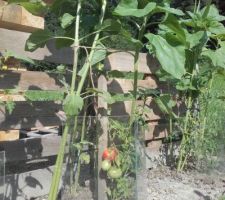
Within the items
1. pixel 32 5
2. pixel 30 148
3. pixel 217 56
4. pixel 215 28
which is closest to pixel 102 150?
pixel 30 148

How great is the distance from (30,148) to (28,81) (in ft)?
1.48

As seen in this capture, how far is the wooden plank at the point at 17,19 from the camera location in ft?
9.33

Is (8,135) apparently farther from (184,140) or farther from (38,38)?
(184,140)

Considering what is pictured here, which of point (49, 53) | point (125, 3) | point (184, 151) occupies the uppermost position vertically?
point (125, 3)

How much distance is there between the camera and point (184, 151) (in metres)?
4.31

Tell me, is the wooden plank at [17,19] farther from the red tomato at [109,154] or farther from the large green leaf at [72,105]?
the red tomato at [109,154]

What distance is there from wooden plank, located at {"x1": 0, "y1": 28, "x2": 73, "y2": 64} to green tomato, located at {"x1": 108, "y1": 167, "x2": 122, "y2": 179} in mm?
865

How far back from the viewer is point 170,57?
257 cm

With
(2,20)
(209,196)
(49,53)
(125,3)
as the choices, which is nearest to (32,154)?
(49,53)

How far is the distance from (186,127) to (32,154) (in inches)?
67.0

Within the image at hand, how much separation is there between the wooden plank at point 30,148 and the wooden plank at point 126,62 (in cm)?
81

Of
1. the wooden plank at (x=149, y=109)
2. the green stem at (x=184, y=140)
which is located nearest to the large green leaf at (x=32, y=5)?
the wooden plank at (x=149, y=109)

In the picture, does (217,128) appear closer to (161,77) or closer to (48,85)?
(161,77)

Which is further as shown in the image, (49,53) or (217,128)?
(217,128)
